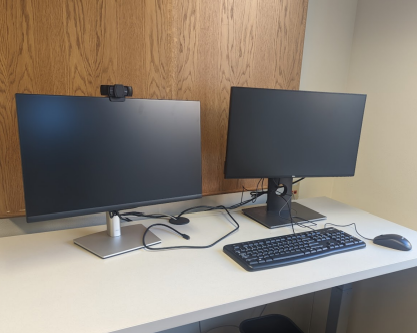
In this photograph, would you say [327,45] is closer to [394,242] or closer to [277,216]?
[277,216]

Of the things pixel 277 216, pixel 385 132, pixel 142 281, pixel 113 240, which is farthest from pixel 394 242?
pixel 113 240

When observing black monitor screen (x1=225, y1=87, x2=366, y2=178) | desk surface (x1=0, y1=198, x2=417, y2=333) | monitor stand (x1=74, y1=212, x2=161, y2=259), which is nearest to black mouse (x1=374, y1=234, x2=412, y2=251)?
desk surface (x1=0, y1=198, x2=417, y2=333)

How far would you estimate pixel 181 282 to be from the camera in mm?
931

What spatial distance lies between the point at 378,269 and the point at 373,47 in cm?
132

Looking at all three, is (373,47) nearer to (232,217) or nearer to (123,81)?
(232,217)

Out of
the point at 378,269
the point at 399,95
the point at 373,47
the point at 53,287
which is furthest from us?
the point at 373,47

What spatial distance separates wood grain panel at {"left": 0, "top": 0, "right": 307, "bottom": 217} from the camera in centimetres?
114

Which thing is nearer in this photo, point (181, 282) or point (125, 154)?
point (181, 282)

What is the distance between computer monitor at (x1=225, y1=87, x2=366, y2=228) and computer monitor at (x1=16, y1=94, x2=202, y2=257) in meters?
0.21

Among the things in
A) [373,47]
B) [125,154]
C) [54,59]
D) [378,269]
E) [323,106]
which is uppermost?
[373,47]

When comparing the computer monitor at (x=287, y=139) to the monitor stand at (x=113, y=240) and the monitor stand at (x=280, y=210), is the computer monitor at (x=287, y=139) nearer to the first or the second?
the monitor stand at (x=280, y=210)

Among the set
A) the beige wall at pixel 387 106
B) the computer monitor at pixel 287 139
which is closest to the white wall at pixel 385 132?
the beige wall at pixel 387 106

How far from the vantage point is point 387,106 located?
1.75 metres

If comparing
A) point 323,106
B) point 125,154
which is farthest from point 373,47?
point 125,154
